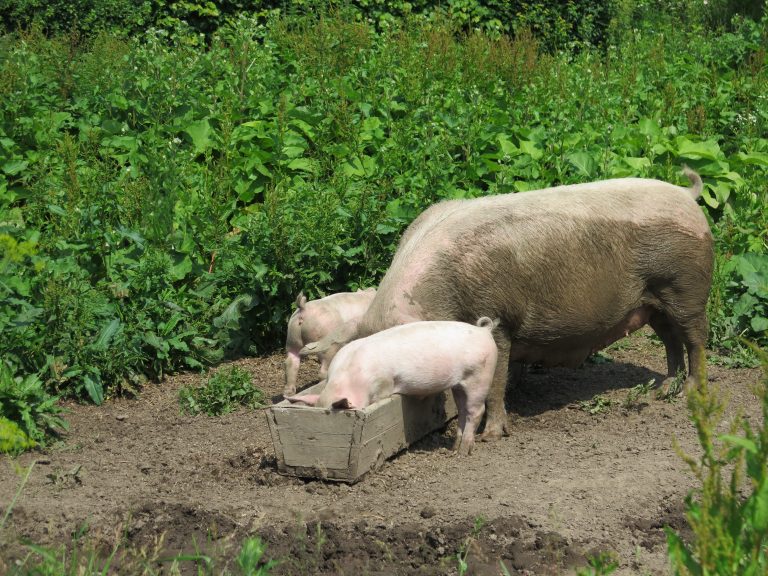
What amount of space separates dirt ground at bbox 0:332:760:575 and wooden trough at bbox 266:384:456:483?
0.23 ft

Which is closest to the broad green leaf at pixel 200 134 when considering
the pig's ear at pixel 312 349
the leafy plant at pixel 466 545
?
the pig's ear at pixel 312 349

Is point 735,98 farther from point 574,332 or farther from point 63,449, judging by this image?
point 63,449

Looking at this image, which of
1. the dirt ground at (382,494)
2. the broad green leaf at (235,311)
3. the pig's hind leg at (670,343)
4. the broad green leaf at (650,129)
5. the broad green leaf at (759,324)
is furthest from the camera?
the broad green leaf at (650,129)

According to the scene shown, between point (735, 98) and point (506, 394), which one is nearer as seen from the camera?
point (506, 394)

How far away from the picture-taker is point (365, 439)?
5.26 meters

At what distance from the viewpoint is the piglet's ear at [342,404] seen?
17.1 feet

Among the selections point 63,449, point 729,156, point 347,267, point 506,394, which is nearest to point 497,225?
→ point 506,394

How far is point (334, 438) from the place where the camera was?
528 centimetres

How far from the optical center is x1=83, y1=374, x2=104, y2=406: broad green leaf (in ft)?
21.4

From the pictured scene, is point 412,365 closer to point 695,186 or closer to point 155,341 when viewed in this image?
point 155,341

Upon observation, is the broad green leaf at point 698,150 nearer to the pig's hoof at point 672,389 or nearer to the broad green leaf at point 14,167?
the pig's hoof at point 672,389

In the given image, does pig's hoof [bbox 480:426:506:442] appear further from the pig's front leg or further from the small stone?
the small stone

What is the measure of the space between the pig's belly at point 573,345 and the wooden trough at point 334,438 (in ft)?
3.47

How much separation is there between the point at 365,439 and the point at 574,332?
1641mm
